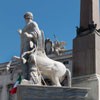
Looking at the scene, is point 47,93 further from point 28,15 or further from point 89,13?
point 89,13

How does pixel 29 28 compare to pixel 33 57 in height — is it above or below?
above

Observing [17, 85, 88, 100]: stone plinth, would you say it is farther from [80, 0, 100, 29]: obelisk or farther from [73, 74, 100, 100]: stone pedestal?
[80, 0, 100, 29]: obelisk

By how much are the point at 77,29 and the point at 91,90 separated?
2341 mm

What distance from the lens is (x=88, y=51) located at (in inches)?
585

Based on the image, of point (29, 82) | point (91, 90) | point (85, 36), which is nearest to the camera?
point (29, 82)

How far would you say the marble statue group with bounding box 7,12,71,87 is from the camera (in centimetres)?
1359

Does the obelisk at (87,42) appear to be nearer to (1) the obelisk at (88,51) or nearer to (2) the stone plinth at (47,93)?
(1) the obelisk at (88,51)

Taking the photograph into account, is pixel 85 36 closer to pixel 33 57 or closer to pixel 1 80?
pixel 33 57

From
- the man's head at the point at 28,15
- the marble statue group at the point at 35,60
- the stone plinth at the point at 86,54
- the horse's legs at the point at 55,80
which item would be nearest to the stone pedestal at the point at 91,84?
the stone plinth at the point at 86,54

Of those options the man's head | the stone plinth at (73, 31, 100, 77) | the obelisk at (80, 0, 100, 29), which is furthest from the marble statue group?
the obelisk at (80, 0, 100, 29)

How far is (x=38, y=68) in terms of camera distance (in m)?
13.7

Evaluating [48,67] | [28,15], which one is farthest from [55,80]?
[28,15]

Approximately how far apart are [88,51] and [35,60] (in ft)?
6.64

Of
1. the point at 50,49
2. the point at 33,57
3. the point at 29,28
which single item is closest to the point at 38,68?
the point at 33,57
